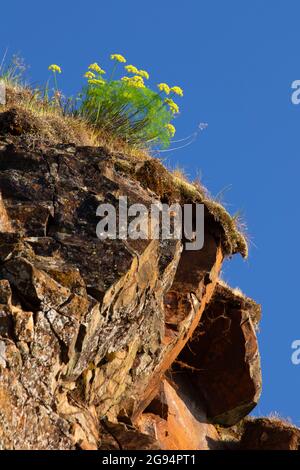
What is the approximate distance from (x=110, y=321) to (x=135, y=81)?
20.2 feet

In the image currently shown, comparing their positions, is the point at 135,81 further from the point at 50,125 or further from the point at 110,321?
the point at 110,321

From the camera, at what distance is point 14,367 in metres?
8.02

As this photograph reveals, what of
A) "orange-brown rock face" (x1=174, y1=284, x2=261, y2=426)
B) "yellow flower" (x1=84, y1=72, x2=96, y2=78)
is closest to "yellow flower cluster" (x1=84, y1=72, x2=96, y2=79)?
"yellow flower" (x1=84, y1=72, x2=96, y2=78)

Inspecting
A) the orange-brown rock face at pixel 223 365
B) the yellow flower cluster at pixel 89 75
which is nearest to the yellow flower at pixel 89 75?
the yellow flower cluster at pixel 89 75

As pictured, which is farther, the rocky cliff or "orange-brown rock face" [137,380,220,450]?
"orange-brown rock face" [137,380,220,450]

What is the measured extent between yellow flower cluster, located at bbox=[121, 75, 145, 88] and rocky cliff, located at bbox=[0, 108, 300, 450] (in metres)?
1.83

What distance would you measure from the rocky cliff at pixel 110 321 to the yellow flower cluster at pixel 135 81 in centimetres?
183

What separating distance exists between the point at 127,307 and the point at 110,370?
2.63 ft

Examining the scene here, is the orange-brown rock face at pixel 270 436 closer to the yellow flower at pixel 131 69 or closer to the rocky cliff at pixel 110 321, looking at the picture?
the rocky cliff at pixel 110 321

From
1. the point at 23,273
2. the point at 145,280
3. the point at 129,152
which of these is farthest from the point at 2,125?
the point at 23,273

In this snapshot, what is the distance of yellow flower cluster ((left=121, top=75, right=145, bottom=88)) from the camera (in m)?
14.7

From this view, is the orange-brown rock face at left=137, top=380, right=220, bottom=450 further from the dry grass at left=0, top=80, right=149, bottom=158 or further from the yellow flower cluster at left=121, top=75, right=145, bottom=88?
the yellow flower cluster at left=121, top=75, right=145, bottom=88

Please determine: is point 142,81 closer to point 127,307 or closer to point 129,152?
point 129,152

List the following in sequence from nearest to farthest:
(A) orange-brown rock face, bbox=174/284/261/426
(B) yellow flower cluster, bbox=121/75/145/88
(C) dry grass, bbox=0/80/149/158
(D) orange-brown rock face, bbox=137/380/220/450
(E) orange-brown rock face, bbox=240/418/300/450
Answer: (D) orange-brown rock face, bbox=137/380/220/450 → (C) dry grass, bbox=0/80/149/158 → (E) orange-brown rock face, bbox=240/418/300/450 → (A) orange-brown rock face, bbox=174/284/261/426 → (B) yellow flower cluster, bbox=121/75/145/88
